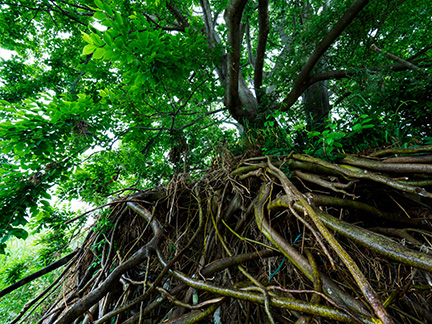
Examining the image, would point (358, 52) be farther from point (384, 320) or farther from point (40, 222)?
point (40, 222)

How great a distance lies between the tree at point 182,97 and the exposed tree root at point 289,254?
1.6 inches

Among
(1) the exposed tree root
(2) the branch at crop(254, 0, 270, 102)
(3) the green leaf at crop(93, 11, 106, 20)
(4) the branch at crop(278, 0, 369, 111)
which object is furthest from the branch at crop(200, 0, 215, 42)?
(1) the exposed tree root

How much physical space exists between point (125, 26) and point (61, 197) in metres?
2.53

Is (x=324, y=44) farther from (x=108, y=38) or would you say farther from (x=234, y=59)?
(x=108, y=38)

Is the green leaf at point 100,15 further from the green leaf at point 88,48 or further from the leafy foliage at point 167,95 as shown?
the green leaf at point 88,48

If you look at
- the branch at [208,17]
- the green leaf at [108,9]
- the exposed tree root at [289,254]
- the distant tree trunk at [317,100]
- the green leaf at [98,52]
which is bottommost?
the exposed tree root at [289,254]

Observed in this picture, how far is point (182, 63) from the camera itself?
2193 mm

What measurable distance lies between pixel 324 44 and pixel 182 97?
7.12 feet

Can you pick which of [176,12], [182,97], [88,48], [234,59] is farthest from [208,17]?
[88,48]

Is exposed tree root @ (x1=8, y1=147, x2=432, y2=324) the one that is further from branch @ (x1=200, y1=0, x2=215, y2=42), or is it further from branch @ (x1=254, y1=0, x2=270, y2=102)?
branch @ (x1=200, y1=0, x2=215, y2=42)

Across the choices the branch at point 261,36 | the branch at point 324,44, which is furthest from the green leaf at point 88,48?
the branch at point 324,44

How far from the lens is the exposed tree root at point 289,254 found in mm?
823

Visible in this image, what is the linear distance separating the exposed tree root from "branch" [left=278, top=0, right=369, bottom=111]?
1495 mm

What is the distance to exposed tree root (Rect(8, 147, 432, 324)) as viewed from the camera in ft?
Answer: 2.70
